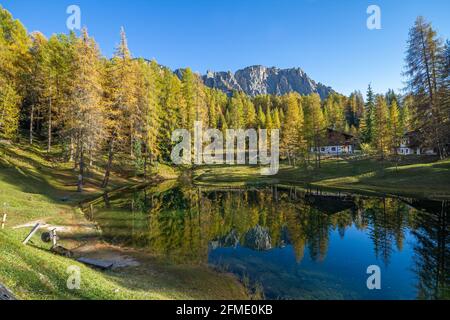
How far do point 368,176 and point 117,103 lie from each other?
132 feet

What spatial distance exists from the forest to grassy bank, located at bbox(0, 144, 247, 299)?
7794 mm

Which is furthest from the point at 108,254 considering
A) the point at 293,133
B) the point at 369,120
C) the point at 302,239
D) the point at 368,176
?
the point at 369,120

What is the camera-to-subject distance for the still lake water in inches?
549

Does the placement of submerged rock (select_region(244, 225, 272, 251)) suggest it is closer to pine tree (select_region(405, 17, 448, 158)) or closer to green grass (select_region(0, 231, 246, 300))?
green grass (select_region(0, 231, 246, 300))

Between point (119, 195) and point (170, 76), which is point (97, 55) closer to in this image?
point (119, 195)

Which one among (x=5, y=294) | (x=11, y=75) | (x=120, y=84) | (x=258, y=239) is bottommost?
(x=258, y=239)

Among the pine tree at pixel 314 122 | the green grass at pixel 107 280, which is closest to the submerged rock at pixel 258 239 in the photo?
the green grass at pixel 107 280

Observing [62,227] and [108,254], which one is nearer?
[108,254]

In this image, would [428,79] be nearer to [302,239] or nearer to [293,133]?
[293,133]

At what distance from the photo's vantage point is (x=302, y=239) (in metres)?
20.5

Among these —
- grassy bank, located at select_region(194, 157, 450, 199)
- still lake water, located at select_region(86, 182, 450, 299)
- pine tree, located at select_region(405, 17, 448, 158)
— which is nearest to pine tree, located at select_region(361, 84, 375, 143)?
grassy bank, located at select_region(194, 157, 450, 199)

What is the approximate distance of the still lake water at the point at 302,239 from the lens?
45.8 feet

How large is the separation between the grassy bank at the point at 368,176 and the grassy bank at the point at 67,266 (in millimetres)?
29173

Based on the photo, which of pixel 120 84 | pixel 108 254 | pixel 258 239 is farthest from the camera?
pixel 120 84
